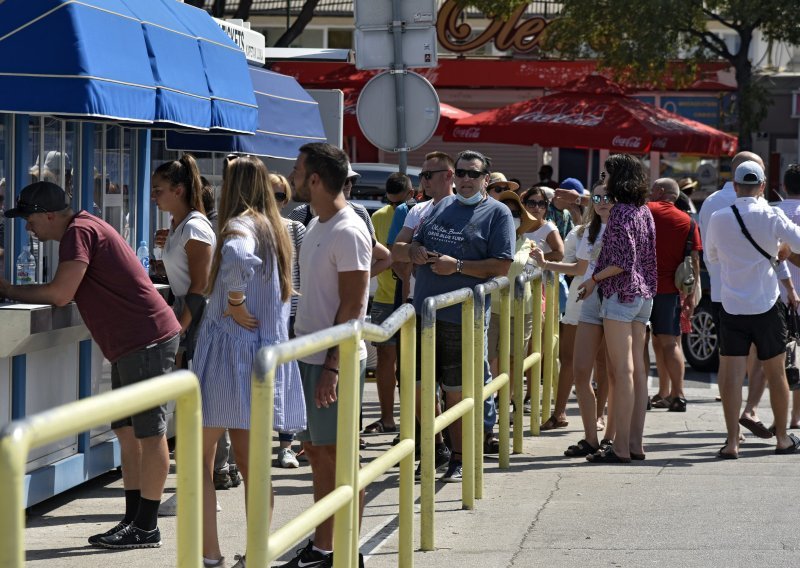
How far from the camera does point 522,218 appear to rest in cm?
984

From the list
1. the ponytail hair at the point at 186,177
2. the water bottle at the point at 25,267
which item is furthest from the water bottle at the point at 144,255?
the ponytail hair at the point at 186,177

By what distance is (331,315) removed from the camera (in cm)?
579

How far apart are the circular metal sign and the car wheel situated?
472 cm

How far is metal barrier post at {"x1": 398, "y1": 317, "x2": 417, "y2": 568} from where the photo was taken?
5672mm

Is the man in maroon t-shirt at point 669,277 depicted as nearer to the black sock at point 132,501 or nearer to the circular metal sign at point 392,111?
the circular metal sign at point 392,111

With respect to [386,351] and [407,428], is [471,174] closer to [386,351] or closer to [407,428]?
[386,351]

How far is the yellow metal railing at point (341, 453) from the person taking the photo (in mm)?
3750

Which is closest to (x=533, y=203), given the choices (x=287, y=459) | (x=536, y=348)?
(x=536, y=348)

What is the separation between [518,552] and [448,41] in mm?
24503

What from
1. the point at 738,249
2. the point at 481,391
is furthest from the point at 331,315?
the point at 738,249

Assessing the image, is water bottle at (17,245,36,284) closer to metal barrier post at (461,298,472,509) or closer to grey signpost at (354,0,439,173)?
metal barrier post at (461,298,472,509)

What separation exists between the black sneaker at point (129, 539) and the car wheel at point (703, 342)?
27.3ft

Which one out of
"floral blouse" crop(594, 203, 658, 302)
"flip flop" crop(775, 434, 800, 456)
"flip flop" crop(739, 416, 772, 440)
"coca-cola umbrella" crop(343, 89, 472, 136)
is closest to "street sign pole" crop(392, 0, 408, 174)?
"floral blouse" crop(594, 203, 658, 302)

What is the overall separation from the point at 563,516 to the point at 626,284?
189 centimetres
